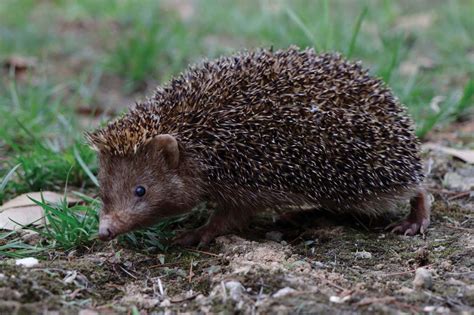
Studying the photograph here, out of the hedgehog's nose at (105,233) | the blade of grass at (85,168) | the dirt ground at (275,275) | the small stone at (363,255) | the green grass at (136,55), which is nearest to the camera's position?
the dirt ground at (275,275)

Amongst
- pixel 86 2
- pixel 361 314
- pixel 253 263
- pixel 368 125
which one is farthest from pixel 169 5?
pixel 361 314

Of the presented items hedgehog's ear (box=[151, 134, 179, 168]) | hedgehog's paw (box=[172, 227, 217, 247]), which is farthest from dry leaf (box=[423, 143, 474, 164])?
hedgehog's ear (box=[151, 134, 179, 168])

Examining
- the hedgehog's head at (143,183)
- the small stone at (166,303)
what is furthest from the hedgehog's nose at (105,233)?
the small stone at (166,303)

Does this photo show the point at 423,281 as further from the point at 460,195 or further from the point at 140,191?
the point at 140,191

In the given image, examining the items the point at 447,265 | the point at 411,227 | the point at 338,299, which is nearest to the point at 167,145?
the point at 338,299

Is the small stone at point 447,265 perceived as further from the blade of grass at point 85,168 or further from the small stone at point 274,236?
the blade of grass at point 85,168

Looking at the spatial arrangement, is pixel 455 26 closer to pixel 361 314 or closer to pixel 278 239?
pixel 278 239
